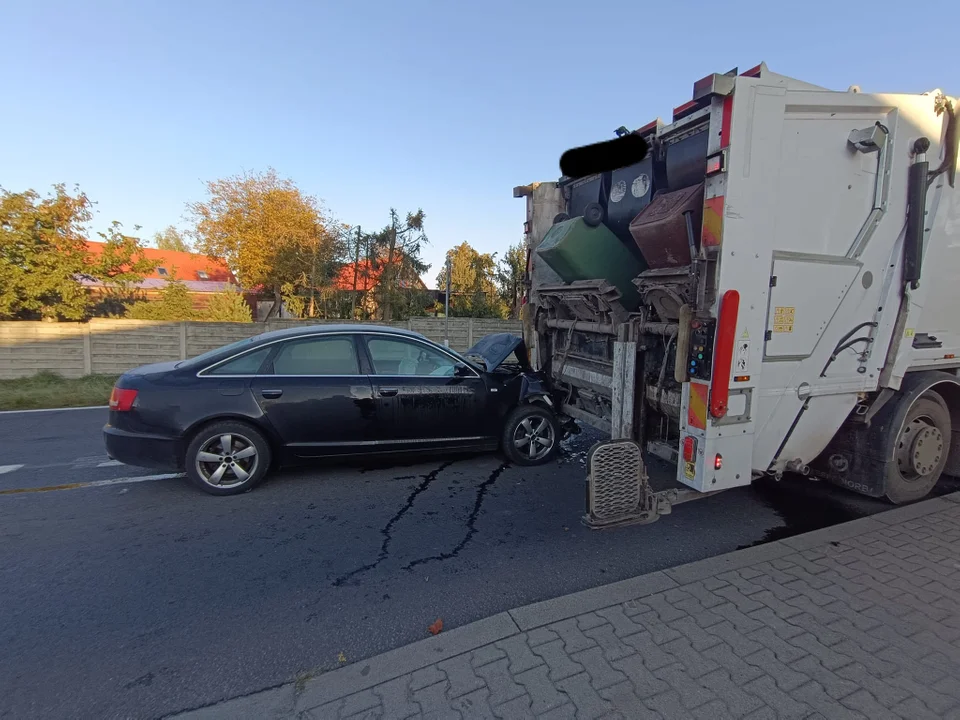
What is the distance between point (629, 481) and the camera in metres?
3.61

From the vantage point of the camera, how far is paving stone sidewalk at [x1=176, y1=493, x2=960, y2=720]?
2125 mm

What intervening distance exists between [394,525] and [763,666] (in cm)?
256

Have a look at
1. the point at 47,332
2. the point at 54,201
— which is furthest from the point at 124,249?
the point at 47,332

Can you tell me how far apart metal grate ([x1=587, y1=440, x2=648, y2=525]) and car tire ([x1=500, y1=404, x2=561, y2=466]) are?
67.9 inches

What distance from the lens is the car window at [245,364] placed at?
456 cm

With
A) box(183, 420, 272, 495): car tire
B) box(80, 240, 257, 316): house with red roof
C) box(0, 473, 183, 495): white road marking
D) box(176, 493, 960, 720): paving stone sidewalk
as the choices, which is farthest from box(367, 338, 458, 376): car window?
box(80, 240, 257, 316): house with red roof

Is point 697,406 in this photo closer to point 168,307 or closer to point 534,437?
point 534,437

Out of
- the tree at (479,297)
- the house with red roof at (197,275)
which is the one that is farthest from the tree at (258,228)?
the tree at (479,297)

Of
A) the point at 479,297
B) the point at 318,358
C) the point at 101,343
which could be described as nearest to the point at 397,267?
the point at 479,297

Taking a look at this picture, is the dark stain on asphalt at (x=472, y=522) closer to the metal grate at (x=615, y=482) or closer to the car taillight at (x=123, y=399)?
the metal grate at (x=615, y=482)

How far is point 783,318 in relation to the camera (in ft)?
11.0

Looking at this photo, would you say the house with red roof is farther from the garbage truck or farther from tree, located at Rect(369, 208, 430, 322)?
the garbage truck

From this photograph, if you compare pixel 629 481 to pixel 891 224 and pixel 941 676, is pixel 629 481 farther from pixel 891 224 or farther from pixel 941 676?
pixel 891 224

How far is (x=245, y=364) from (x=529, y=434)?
115 inches
